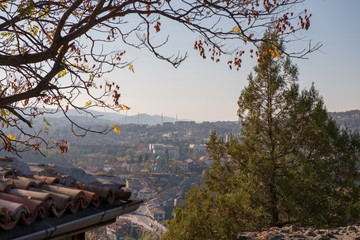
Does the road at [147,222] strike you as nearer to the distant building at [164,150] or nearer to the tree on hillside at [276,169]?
the tree on hillside at [276,169]

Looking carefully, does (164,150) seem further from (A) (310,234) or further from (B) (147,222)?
(A) (310,234)

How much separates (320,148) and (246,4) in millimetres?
4740

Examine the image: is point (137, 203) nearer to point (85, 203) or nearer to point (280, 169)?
point (85, 203)

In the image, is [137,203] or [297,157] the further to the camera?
[297,157]

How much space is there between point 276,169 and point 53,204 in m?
5.76

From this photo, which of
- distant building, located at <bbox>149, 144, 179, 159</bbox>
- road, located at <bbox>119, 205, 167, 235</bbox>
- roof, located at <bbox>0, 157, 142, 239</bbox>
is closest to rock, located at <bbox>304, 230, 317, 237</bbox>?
roof, located at <bbox>0, 157, 142, 239</bbox>

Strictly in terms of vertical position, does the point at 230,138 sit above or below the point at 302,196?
above

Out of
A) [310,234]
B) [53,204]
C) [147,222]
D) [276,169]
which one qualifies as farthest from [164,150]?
[53,204]

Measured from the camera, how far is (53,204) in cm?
191

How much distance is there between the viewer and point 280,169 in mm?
6852

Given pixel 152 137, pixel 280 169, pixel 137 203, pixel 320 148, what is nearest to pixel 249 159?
pixel 280 169

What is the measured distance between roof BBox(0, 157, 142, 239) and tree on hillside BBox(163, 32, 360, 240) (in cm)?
341

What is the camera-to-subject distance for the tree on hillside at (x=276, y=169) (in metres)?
6.02

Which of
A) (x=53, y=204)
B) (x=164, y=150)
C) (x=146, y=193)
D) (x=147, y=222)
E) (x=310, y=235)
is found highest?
(x=53, y=204)
